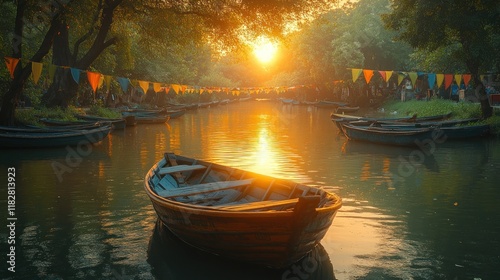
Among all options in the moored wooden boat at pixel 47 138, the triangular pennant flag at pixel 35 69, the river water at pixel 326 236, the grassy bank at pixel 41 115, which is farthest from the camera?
the grassy bank at pixel 41 115

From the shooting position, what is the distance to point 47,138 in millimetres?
19562

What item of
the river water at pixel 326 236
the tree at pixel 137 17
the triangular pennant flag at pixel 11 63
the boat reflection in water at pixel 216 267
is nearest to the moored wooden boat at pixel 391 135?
the river water at pixel 326 236

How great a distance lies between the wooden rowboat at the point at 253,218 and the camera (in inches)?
254

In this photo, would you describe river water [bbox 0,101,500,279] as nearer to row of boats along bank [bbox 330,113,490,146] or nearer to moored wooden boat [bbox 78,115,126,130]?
row of boats along bank [bbox 330,113,490,146]

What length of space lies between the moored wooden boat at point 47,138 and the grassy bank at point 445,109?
19.3 meters

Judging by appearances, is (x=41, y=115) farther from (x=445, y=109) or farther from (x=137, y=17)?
(x=445, y=109)

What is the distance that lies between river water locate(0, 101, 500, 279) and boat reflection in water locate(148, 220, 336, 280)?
18 mm

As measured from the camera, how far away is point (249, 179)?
9.65m

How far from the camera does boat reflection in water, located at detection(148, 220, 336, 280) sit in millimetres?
7270


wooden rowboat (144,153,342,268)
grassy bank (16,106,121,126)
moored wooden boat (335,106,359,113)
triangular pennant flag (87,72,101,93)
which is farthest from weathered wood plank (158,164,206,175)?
moored wooden boat (335,106,359,113)

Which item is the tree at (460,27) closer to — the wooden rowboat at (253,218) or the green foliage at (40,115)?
the wooden rowboat at (253,218)

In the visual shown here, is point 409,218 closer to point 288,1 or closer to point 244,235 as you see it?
point 244,235

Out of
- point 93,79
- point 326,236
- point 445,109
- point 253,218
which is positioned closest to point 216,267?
point 253,218

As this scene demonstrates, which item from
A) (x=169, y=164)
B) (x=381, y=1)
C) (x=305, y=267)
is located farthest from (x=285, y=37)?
(x=381, y=1)
